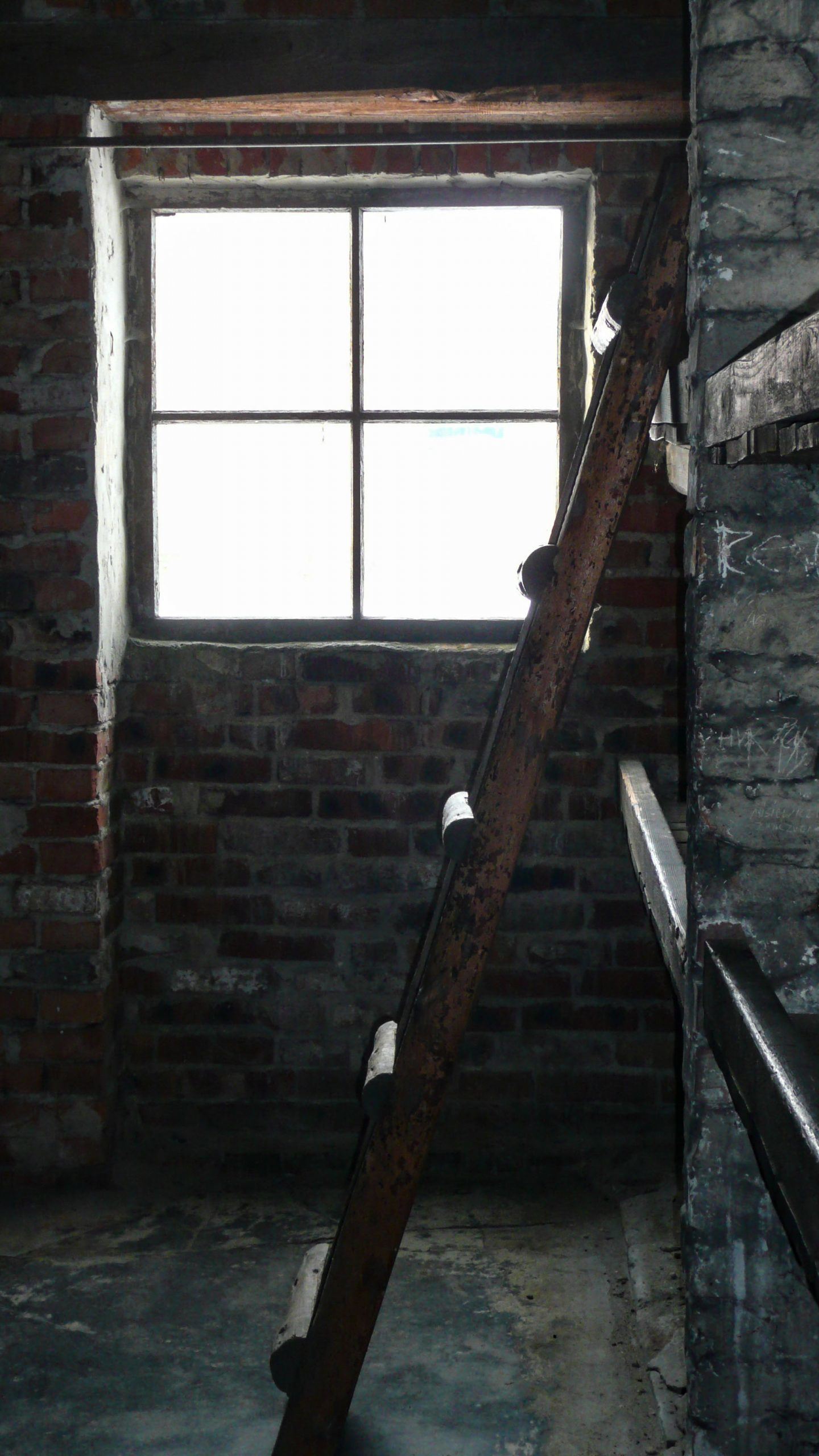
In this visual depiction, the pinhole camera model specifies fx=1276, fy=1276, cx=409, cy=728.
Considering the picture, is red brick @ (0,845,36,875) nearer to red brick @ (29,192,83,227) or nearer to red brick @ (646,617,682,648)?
red brick @ (29,192,83,227)

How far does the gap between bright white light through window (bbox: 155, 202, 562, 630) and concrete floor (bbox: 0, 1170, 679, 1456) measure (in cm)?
136

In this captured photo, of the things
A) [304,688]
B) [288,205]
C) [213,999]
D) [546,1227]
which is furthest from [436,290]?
[546,1227]

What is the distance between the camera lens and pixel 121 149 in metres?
2.81

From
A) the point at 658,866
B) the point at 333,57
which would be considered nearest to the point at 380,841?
the point at 658,866

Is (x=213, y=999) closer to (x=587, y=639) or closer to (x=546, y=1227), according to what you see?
(x=546, y=1227)

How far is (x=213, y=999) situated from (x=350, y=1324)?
1.10 meters

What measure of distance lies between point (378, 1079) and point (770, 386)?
130 centimetres

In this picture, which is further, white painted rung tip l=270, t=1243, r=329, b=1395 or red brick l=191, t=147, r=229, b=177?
red brick l=191, t=147, r=229, b=177

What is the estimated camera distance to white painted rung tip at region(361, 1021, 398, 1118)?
199 cm

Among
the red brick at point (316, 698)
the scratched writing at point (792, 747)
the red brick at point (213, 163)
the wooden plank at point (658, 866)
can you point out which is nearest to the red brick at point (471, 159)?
the red brick at point (213, 163)

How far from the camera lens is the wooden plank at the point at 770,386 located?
918 mm

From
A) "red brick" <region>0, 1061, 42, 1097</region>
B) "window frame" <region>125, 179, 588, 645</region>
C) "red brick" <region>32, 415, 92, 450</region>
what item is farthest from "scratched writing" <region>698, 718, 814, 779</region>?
"red brick" <region>0, 1061, 42, 1097</region>

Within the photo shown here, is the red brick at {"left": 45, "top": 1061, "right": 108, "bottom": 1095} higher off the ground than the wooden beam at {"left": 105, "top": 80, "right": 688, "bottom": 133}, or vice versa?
the wooden beam at {"left": 105, "top": 80, "right": 688, "bottom": 133}

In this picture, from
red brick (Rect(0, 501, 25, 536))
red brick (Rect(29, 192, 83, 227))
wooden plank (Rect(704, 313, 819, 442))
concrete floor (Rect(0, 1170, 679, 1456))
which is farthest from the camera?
red brick (Rect(0, 501, 25, 536))
